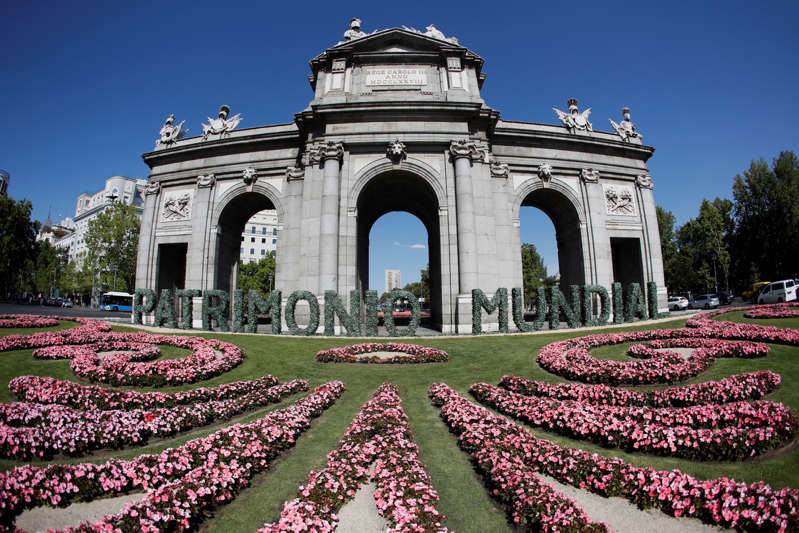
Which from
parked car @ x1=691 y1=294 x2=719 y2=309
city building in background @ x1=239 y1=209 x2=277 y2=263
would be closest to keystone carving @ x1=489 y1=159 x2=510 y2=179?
parked car @ x1=691 y1=294 x2=719 y2=309

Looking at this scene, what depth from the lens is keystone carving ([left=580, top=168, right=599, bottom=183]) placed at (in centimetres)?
2880

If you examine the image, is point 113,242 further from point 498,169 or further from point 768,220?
point 768,220

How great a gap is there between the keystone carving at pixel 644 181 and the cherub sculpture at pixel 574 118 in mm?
5479

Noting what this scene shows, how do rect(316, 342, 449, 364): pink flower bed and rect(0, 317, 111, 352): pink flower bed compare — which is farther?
rect(316, 342, 449, 364): pink flower bed

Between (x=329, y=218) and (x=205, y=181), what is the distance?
12097mm

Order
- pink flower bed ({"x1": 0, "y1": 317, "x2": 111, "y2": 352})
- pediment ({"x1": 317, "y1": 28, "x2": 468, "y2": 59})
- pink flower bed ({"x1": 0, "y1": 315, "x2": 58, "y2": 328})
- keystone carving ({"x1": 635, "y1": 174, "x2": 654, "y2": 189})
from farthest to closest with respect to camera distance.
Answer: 1. keystone carving ({"x1": 635, "y1": 174, "x2": 654, "y2": 189})
2. pediment ({"x1": 317, "y1": 28, "x2": 468, "y2": 59})
3. pink flower bed ({"x1": 0, "y1": 315, "x2": 58, "y2": 328})
4. pink flower bed ({"x1": 0, "y1": 317, "x2": 111, "y2": 352})

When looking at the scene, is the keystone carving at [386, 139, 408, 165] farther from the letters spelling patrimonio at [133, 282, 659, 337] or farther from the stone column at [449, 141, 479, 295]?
the letters spelling patrimonio at [133, 282, 659, 337]

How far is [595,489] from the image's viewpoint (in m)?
4.89

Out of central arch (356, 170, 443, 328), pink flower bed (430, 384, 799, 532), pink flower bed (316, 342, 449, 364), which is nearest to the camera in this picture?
pink flower bed (430, 384, 799, 532)

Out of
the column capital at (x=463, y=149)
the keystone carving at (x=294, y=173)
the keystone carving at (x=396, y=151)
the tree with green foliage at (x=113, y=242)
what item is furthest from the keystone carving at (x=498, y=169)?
the tree with green foliage at (x=113, y=242)

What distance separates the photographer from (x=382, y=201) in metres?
30.8

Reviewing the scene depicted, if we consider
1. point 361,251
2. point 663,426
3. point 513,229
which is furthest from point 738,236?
point 663,426

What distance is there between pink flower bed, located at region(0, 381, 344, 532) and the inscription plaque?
25432 mm

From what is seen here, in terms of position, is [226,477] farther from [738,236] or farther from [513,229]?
[738,236]
